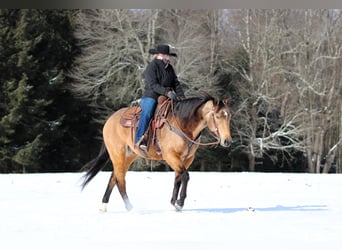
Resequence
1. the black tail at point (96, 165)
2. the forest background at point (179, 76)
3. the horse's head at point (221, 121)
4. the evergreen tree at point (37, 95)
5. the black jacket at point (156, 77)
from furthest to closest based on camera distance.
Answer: the evergreen tree at point (37, 95) → the forest background at point (179, 76) → the black tail at point (96, 165) → the black jacket at point (156, 77) → the horse's head at point (221, 121)

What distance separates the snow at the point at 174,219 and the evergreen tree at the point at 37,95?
12.9 m

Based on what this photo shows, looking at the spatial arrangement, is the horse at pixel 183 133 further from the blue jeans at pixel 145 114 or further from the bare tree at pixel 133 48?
the bare tree at pixel 133 48

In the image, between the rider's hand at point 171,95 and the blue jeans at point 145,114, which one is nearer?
the rider's hand at point 171,95

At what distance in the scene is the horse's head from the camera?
7.40 meters

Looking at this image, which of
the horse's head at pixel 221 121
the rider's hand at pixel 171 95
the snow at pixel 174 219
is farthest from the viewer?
the rider's hand at pixel 171 95

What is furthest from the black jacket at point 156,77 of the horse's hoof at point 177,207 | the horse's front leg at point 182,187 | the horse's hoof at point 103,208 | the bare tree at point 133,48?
the bare tree at point 133,48

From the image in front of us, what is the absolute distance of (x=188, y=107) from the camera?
790cm

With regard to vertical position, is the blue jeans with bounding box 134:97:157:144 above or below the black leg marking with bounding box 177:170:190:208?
above

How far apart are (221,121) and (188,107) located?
1.96ft

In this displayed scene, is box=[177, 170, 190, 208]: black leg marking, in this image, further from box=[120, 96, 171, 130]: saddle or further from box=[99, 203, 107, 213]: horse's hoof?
box=[99, 203, 107, 213]: horse's hoof

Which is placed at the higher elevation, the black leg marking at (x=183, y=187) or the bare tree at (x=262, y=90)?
the black leg marking at (x=183, y=187)

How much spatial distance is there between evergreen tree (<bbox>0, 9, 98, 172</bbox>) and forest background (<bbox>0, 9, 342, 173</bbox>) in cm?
4

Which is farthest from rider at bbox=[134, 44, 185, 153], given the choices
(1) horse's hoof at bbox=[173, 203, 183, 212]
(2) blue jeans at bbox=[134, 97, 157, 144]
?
(1) horse's hoof at bbox=[173, 203, 183, 212]

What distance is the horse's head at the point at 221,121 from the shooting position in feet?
24.3
